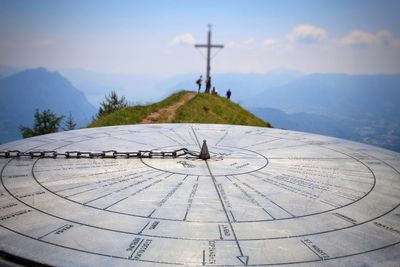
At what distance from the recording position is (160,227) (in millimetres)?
3314

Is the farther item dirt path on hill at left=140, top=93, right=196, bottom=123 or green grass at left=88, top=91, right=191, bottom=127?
dirt path on hill at left=140, top=93, right=196, bottom=123

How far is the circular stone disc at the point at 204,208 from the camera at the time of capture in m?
2.88

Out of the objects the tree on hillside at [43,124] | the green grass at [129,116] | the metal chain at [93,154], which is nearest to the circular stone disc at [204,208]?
the metal chain at [93,154]

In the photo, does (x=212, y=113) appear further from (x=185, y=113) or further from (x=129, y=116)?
(x=129, y=116)

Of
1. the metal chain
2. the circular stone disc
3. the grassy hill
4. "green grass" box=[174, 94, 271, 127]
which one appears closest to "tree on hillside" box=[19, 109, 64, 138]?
the grassy hill

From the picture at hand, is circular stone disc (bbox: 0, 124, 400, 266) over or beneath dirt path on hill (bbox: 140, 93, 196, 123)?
beneath

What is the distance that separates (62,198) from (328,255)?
3107 millimetres

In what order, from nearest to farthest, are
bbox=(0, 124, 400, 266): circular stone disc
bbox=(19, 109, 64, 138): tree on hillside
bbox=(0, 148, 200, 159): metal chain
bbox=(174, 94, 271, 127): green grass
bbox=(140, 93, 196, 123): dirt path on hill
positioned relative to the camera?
bbox=(0, 124, 400, 266): circular stone disc
bbox=(0, 148, 200, 159): metal chain
bbox=(140, 93, 196, 123): dirt path on hill
bbox=(174, 94, 271, 127): green grass
bbox=(19, 109, 64, 138): tree on hillside

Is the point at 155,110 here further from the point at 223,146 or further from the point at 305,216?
the point at 305,216

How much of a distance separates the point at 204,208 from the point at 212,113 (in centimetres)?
→ 1732

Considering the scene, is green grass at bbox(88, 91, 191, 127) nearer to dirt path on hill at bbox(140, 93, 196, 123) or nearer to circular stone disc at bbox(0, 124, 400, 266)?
dirt path on hill at bbox(140, 93, 196, 123)

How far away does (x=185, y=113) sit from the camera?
1975cm

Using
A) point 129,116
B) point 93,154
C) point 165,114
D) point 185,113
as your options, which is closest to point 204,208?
point 93,154

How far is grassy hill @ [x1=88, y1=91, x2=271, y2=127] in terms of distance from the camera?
61.0 ft
